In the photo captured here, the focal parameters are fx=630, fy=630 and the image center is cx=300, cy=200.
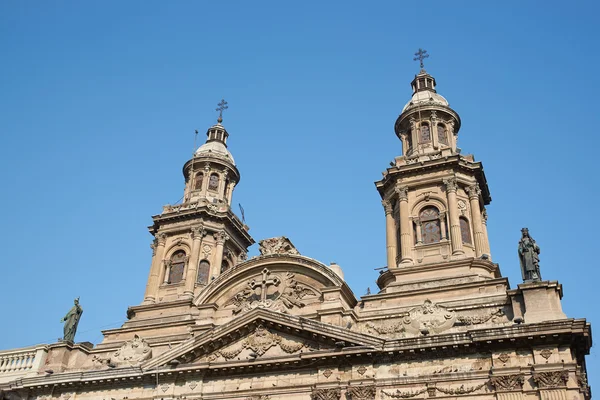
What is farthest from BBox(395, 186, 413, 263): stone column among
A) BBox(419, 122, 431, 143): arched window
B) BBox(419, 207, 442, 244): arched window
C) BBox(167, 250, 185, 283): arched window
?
BBox(167, 250, 185, 283): arched window

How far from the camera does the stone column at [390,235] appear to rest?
32781 millimetres

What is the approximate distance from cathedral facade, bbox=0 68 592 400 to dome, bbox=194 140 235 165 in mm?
4130

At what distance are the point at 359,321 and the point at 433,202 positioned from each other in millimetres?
8199

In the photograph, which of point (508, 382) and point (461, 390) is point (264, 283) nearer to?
point (461, 390)

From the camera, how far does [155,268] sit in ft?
124

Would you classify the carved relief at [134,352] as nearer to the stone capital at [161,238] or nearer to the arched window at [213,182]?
the stone capital at [161,238]

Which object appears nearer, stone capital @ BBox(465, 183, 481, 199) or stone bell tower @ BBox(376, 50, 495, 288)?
stone bell tower @ BBox(376, 50, 495, 288)

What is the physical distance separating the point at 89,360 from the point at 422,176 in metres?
20.0

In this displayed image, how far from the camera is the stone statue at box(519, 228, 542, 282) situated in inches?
1021

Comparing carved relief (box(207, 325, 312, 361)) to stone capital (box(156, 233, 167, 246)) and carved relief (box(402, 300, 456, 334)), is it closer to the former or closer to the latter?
carved relief (box(402, 300, 456, 334))

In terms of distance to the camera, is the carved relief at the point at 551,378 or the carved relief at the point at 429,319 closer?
the carved relief at the point at 551,378

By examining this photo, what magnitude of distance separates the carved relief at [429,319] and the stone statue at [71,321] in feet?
57.4

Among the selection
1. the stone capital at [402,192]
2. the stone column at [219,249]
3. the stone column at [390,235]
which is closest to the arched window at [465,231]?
the stone capital at [402,192]

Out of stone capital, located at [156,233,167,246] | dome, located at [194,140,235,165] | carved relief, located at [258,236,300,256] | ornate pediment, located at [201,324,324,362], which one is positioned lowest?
ornate pediment, located at [201,324,324,362]
